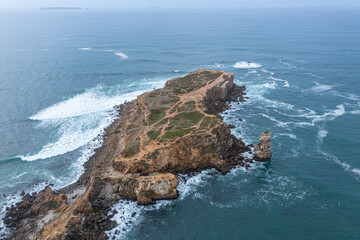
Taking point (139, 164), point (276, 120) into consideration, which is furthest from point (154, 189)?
point (276, 120)

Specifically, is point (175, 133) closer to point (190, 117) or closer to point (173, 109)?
point (190, 117)

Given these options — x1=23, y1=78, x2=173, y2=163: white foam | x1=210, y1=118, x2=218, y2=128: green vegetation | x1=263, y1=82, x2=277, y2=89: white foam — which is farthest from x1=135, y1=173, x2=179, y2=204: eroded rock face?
x1=263, y1=82, x2=277, y2=89: white foam

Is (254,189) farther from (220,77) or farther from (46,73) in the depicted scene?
(46,73)

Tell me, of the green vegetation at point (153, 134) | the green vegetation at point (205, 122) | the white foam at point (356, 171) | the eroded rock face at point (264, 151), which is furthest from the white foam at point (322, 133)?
the green vegetation at point (153, 134)

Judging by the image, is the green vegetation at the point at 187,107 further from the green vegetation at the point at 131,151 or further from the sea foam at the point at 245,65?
the sea foam at the point at 245,65

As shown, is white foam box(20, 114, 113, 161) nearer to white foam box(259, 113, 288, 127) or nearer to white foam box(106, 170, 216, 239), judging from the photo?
white foam box(106, 170, 216, 239)
